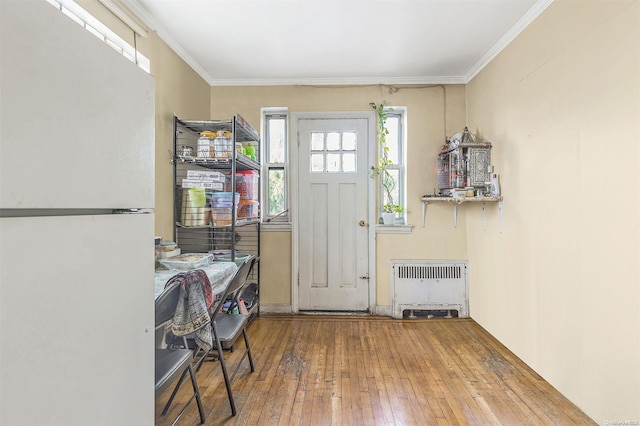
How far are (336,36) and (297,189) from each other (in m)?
1.49

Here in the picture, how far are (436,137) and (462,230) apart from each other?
102 cm

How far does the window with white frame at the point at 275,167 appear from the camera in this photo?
11.5ft

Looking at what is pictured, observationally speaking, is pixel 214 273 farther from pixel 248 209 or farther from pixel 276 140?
pixel 276 140

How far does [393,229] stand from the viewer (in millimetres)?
3348

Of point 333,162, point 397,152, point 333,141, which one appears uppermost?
point 333,141

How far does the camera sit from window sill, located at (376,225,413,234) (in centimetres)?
333

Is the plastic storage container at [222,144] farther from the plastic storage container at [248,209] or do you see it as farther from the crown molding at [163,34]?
the crown molding at [163,34]

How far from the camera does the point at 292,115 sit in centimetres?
338

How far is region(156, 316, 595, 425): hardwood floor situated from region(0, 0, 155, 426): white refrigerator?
48.9 inches

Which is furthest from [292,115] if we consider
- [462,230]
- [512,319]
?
[512,319]

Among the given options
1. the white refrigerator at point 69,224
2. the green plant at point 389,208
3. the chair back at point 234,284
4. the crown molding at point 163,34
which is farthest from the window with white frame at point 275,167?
the white refrigerator at point 69,224

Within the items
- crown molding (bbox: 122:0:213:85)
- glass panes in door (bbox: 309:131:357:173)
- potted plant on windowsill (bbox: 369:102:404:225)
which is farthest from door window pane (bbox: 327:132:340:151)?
crown molding (bbox: 122:0:213:85)

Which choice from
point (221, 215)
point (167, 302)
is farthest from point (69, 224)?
point (221, 215)

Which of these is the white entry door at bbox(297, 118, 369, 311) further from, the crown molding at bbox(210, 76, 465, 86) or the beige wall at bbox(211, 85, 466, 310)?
the crown molding at bbox(210, 76, 465, 86)
